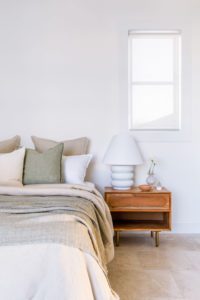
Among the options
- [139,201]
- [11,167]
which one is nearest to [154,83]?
[139,201]

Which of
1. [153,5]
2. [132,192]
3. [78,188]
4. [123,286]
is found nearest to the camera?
[123,286]

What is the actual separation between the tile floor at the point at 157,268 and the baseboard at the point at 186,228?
0.07m

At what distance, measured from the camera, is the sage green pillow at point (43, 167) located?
298 centimetres

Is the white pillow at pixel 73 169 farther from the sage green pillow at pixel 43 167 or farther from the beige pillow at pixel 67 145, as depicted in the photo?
the beige pillow at pixel 67 145

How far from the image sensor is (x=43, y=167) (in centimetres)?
301

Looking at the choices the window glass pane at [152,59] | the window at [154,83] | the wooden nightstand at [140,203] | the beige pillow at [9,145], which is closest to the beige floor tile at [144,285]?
the wooden nightstand at [140,203]

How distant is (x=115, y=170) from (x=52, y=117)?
96cm

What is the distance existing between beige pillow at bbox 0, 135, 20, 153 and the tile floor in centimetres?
147

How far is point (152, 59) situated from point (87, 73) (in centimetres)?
80

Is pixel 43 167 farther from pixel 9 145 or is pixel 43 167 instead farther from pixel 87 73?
pixel 87 73

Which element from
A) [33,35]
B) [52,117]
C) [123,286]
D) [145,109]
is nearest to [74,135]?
[52,117]

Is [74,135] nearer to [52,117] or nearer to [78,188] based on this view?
[52,117]

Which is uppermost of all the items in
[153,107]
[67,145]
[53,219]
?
[153,107]

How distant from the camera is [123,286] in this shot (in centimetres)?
239
